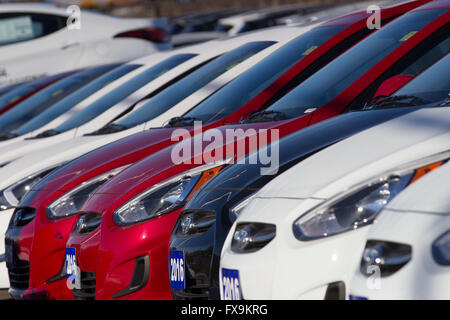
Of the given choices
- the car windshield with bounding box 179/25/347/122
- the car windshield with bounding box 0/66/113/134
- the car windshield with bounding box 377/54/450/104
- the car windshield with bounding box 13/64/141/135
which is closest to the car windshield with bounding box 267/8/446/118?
the car windshield with bounding box 179/25/347/122

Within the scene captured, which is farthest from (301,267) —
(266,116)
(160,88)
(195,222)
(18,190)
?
(160,88)

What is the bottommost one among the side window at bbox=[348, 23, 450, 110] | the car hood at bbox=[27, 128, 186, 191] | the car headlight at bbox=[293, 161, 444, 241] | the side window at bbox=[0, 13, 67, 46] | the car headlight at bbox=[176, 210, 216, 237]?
the side window at bbox=[0, 13, 67, 46]

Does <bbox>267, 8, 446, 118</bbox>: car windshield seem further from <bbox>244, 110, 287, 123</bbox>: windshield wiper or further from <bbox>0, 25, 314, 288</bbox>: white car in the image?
<bbox>0, 25, 314, 288</bbox>: white car

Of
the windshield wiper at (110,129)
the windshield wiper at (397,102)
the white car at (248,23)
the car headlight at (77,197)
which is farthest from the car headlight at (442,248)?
the white car at (248,23)

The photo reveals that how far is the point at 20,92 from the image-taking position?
11.1m

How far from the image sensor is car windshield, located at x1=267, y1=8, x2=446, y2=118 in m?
5.21

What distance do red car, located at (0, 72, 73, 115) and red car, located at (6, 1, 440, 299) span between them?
5118mm

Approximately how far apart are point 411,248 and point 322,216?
505mm

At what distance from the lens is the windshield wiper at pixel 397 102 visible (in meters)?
4.25

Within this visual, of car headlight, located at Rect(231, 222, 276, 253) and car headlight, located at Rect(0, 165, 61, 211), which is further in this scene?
car headlight, located at Rect(0, 165, 61, 211)

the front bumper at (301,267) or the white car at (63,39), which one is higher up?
the front bumper at (301,267)

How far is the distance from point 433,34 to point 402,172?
2.21m

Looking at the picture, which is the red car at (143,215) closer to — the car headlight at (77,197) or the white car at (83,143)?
the car headlight at (77,197)

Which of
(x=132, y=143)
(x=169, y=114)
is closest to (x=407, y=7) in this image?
(x=169, y=114)
